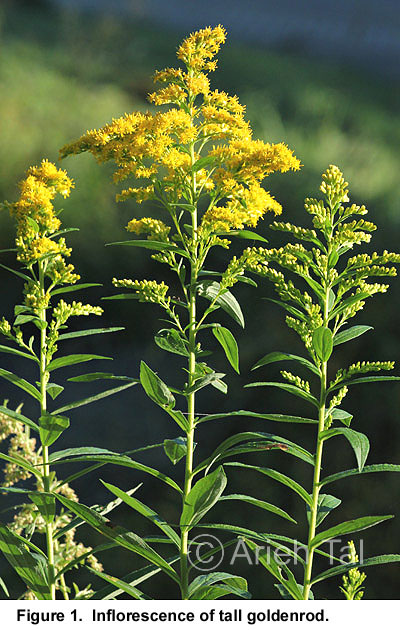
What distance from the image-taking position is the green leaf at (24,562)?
2.87 ft

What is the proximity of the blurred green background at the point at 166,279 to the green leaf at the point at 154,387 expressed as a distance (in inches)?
37.2

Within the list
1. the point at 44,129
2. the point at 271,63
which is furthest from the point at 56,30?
the point at 44,129

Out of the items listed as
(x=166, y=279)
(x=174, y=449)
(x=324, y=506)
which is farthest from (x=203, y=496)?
(x=166, y=279)

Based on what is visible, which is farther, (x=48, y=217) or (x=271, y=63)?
(x=271, y=63)

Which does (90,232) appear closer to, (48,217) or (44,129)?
(44,129)

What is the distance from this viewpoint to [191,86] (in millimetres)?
901

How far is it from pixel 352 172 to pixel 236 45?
307cm

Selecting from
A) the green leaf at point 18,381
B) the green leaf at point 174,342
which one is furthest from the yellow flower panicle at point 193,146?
the green leaf at point 18,381

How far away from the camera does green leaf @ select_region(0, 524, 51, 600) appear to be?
88 centimetres

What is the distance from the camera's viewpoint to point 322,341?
818 millimetres

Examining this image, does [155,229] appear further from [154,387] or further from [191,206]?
[154,387]

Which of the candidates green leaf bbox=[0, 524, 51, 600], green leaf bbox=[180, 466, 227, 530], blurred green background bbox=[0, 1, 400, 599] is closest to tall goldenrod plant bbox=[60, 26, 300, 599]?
green leaf bbox=[180, 466, 227, 530]

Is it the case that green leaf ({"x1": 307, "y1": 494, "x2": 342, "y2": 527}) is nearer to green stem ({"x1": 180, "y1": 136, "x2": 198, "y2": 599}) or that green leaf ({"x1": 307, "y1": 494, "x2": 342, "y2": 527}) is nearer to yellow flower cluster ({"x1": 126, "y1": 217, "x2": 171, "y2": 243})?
green stem ({"x1": 180, "y1": 136, "x2": 198, "y2": 599})

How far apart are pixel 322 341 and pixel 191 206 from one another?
Answer: 0.22m
